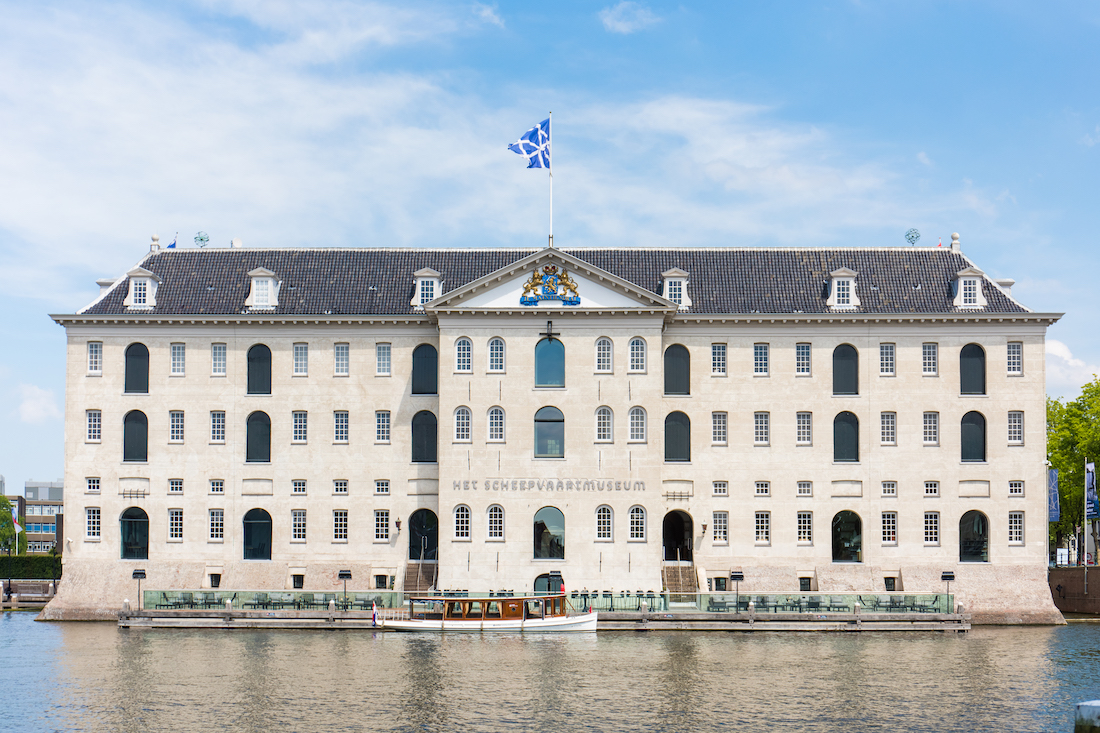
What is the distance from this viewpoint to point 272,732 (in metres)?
31.2

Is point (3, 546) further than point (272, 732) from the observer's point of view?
Yes

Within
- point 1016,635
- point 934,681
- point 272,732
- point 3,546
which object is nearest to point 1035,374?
point 1016,635

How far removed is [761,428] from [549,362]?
1269 cm

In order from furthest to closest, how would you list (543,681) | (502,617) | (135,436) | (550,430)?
(135,436)
(550,430)
(502,617)
(543,681)

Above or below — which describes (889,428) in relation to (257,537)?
above

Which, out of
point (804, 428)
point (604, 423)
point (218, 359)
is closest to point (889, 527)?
point (804, 428)

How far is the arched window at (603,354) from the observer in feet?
204

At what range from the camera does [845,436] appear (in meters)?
63.6

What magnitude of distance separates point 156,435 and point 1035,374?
49.9 m

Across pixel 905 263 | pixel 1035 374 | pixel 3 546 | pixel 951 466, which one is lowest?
pixel 3 546

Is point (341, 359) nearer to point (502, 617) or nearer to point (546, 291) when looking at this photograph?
point (546, 291)

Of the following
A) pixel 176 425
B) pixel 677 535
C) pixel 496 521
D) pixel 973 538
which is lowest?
pixel 973 538

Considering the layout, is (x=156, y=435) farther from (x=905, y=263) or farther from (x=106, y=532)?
(x=905, y=263)

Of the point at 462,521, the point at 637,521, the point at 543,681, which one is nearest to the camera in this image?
the point at 543,681
